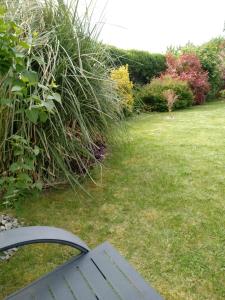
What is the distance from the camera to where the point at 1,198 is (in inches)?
104

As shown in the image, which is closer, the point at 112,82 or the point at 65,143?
the point at 65,143

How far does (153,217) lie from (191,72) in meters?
8.71

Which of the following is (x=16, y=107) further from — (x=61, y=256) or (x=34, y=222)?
(x=61, y=256)

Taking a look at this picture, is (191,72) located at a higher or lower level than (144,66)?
lower

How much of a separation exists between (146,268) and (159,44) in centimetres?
1145

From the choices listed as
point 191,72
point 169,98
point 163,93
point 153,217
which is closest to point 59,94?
point 153,217

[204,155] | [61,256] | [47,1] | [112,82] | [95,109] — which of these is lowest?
[61,256]

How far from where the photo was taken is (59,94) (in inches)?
92.5

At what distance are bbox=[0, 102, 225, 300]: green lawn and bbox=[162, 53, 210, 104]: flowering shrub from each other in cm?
656

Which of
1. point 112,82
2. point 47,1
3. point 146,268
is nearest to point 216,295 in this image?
point 146,268

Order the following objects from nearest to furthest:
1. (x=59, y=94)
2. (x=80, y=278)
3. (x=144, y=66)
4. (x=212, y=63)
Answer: (x=80, y=278) → (x=59, y=94) → (x=144, y=66) → (x=212, y=63)

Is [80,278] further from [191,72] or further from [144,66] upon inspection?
[191,72]

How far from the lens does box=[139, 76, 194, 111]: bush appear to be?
8615 mm

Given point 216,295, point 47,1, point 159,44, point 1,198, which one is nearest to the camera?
point 216,295
